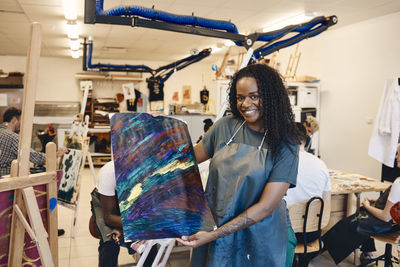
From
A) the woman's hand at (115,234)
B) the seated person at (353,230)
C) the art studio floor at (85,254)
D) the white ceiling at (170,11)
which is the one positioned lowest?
the art studio floor at (85,254)

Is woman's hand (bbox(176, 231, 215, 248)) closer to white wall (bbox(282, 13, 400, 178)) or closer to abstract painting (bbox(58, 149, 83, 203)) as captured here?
abstract painting (bbox(58, 149, 83, 203))

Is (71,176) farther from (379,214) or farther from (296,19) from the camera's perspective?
(296,19)

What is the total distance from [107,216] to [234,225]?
1.08 meters

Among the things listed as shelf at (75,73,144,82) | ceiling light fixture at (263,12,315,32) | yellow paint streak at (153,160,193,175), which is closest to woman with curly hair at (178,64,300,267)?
yellow paint streak at (153,160,193,175)

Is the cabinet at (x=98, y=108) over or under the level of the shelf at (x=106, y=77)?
under

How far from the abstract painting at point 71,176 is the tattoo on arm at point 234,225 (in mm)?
2695

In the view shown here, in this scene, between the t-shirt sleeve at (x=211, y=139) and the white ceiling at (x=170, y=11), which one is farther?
the white ceiling at (x=170, y=11)

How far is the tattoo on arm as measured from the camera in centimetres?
136

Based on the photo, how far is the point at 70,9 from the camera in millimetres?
4934

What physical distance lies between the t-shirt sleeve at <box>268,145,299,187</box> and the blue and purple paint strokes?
1.03 ft

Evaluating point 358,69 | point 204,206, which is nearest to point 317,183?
point 204,206

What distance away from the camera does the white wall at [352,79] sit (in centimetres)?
529

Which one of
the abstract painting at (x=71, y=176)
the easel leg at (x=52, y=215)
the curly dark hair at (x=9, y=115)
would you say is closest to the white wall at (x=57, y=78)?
the curly dark hair at (x=9, y=115)

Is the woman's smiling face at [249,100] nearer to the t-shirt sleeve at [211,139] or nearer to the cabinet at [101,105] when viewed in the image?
the t-shirt sleeve at [211,139]
